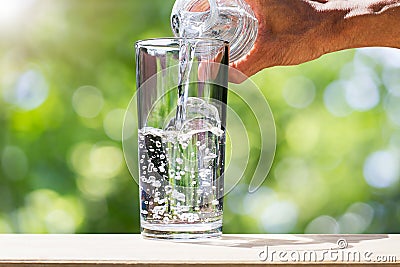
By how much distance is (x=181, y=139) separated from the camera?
955mm

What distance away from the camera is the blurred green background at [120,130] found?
2.67 m

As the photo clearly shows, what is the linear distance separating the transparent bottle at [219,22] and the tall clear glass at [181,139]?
0.09 m

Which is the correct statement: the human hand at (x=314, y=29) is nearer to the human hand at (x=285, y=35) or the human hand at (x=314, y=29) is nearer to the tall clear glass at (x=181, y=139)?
the human hand at (x=285, y=35)

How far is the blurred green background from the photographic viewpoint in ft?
8.77

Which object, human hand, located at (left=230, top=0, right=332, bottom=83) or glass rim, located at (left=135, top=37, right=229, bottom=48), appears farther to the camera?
human hand, located at (left=230, top=0, right=332, bottom=83)

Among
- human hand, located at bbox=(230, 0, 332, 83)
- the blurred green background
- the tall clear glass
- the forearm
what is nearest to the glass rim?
the tall clear glass

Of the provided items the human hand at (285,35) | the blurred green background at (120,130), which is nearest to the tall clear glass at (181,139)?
the human hand at (285,35)

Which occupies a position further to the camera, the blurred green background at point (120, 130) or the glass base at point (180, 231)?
the blurred green background at point (120, 130)

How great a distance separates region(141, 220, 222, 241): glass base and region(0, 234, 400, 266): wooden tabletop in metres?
0.01

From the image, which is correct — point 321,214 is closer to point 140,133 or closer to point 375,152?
A: point 375,152

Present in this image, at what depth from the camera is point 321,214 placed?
2760 mm

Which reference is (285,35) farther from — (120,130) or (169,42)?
(120,130)

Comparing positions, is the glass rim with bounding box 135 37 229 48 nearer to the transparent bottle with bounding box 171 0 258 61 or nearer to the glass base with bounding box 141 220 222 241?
the transparent bottle with bounding box 171 0 258 61

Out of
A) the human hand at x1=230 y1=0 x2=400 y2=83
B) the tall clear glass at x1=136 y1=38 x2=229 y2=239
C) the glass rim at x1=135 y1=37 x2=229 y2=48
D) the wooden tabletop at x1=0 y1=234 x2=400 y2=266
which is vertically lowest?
the wooden tabletop at x1=0 y1=234 x2=400 y2=266
